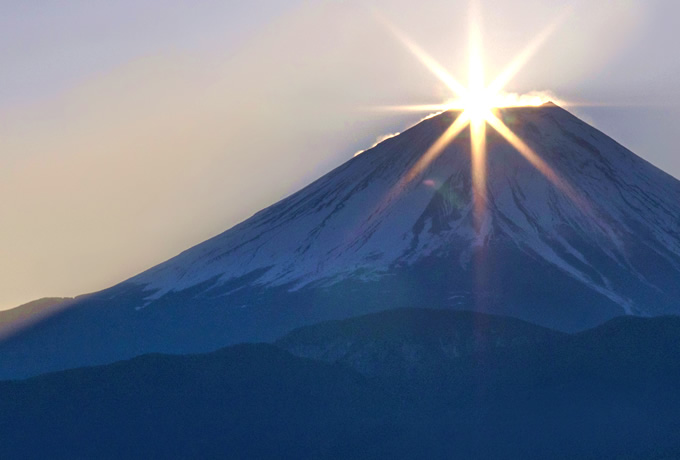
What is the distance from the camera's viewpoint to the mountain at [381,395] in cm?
6894

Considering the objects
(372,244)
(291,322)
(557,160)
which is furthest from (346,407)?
(557,160)

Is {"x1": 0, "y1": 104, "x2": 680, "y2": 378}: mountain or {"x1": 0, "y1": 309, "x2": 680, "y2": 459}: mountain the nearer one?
{"x1": 0, "y1": 309, "x2": 680, "y2": 459}: mountain

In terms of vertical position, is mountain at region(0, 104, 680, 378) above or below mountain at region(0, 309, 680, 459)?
above

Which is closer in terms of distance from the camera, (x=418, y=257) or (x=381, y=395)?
(x=381, y=395)

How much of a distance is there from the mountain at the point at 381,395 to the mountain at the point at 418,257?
1461 mm

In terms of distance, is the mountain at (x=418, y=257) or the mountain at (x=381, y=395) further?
the mountain at (x=418, y=257)

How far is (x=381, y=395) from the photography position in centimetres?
7238

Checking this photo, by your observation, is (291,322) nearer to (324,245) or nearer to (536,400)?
(324,245)

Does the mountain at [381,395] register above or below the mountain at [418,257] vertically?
below

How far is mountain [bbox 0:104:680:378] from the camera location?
7512cm

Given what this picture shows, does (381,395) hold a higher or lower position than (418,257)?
lower

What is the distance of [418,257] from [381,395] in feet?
33.9

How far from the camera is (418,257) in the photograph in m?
78.6

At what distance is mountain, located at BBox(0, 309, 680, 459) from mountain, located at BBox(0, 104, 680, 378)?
146 centimetres
